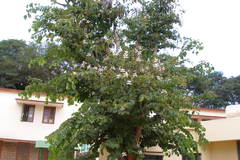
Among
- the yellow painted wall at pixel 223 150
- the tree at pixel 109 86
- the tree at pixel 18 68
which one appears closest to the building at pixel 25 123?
the tree at pixel 18 68

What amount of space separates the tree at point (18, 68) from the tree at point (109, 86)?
22091 mm

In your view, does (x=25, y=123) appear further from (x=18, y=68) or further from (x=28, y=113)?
(x=18, y=68)

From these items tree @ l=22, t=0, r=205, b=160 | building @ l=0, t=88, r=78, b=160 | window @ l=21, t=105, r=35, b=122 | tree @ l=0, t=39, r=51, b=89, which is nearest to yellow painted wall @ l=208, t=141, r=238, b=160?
tree @ l=22, t=0, r=205, b=160

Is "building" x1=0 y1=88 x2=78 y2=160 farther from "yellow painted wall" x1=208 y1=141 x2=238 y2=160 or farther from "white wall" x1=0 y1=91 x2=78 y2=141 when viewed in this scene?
"yellow painted wall" x1=208 y1=141 x2=238 y2=160

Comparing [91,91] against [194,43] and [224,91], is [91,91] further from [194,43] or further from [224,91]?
[224,91]

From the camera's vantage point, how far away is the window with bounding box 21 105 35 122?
18.7 m

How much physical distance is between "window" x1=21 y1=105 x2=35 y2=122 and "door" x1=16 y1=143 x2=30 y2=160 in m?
1.81

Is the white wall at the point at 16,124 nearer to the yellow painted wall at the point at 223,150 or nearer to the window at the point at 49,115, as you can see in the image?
the window at the point at 49,115

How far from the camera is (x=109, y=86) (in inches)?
248

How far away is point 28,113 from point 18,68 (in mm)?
12187

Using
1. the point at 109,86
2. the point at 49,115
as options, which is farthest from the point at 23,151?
the point at 109,86

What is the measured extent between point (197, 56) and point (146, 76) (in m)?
2.08

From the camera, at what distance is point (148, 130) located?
7.18 meters

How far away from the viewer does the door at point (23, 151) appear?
19.1 metres
